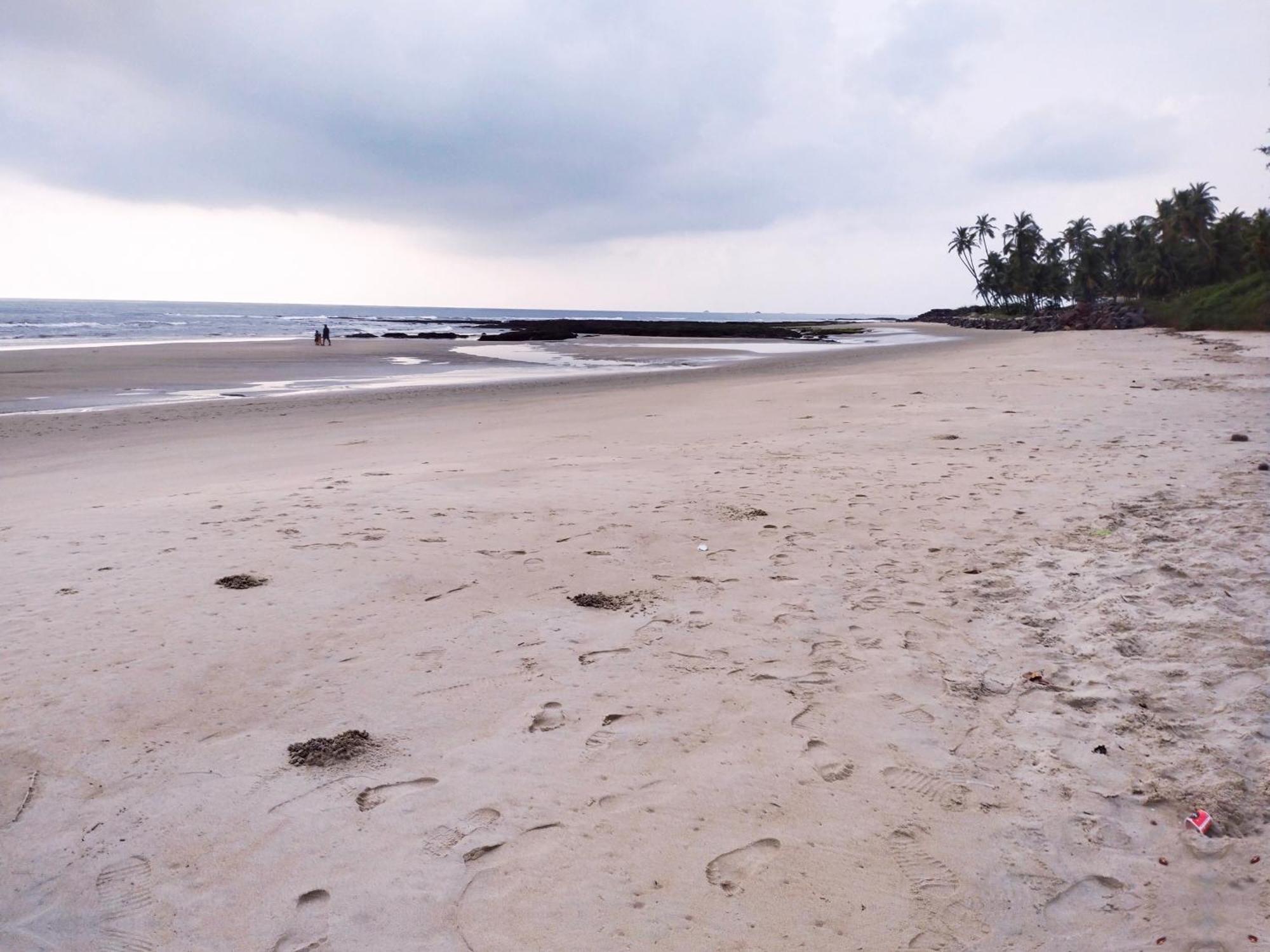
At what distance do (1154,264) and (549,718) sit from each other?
82320 millimetres

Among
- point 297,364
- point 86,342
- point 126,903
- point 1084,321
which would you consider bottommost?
point 126,903

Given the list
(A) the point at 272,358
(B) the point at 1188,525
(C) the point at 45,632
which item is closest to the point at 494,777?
(C) the point at 45,632

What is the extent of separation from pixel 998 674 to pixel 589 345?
4120 centimetres

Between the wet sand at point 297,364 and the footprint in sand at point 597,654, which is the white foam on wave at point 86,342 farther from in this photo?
the footprint in sand at point 597,654

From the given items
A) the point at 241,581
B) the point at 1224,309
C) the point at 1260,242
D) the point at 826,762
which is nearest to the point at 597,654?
the point at 826,762

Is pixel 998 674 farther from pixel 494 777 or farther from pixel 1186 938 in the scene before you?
pixel 494 777

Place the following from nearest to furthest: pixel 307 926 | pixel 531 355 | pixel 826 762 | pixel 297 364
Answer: pixel 307 926
pixel 826 762
pixel 297 364
pixel 531 355

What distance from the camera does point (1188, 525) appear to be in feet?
19.2

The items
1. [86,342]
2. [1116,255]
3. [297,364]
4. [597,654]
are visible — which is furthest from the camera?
[1116,255]

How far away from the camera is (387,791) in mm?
3053

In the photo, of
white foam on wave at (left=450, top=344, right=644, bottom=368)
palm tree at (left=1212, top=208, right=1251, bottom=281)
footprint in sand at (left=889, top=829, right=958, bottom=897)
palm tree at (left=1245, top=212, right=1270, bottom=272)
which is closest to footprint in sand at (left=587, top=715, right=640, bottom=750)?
footprint in sand at (left=889, top=829, right=958, bottom=897)

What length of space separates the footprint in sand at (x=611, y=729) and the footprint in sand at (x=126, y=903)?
1594 mm

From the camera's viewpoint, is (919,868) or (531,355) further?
(531,355)

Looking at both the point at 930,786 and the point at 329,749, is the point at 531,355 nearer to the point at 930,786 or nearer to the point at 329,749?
the point at 329,749
